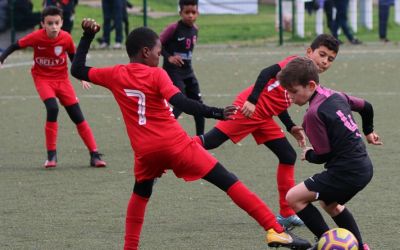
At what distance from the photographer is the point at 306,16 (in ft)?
96.2

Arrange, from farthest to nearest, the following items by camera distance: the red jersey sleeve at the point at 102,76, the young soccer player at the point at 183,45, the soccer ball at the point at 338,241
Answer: the young soccer player at the point at 183,45 < the red jersey sleeve at the point at 102,76 < the soccer ball at the point at 338,241

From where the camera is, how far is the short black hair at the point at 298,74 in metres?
7.09

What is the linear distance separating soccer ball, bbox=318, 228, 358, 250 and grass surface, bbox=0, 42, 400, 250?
68 centimetres

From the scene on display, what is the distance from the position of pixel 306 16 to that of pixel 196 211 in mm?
20698

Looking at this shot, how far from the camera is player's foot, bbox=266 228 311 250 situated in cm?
710

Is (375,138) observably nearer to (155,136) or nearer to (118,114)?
(155,136)

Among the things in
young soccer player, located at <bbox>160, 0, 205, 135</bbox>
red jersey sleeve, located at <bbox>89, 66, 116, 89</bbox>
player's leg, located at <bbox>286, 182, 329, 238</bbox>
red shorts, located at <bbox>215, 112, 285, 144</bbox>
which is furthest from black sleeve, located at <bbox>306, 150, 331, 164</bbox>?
young soccer player, located at <bbox>160, 0, 205, 135</bbox>

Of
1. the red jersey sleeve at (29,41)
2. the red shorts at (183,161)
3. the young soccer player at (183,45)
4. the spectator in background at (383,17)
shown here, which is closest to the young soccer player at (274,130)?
the red shorts at (183,161)

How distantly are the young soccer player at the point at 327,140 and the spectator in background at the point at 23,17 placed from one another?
1965cm

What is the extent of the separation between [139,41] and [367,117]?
Result: 1606mm

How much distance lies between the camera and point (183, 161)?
7.25 metres

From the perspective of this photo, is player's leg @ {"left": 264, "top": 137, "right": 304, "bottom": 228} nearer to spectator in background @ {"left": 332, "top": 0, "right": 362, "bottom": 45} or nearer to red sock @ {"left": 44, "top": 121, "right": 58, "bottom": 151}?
red sock @ {"left": 44, "top": 121, "right": 58, "bottom": 151}

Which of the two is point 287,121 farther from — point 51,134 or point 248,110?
point 51,134

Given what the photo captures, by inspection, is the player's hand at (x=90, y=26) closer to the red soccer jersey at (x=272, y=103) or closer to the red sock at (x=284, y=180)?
the red soccer jersey at (x=272, y=103)
